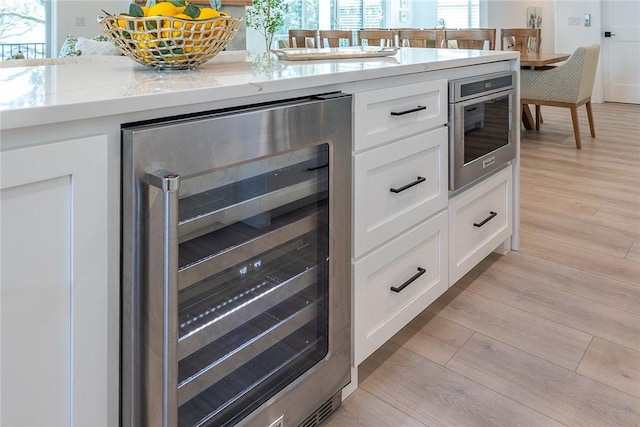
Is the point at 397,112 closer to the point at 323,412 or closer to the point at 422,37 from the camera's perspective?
the point at 323,412

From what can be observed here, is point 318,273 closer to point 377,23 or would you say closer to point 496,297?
point 496,297

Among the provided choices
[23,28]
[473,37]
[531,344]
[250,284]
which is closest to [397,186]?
[250,284]

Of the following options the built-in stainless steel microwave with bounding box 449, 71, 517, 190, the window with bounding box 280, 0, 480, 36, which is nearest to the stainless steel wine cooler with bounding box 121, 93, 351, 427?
the built-in stainless steel microwave with bounding box 449, 71, 517, 190

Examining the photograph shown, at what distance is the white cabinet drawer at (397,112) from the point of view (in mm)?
1284

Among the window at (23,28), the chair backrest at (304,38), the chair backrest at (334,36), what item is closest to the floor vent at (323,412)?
the chair backrest at (334,36)

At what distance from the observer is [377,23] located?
30.3ft

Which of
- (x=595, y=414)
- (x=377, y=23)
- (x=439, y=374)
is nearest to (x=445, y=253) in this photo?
(x=439, y=374)

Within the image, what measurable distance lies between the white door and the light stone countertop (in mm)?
6887

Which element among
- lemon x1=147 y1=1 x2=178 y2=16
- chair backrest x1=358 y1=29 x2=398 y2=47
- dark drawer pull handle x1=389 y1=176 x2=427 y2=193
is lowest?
dark drawer pull handle x1=389 y1=176 x2=427 y2=193

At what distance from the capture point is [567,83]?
14.4 ft

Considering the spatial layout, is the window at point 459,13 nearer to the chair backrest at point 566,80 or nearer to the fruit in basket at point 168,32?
the chair backrest at point 566,80

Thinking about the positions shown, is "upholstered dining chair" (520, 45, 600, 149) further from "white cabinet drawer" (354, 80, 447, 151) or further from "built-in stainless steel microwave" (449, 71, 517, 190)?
"white cabinet drawer" (354, 80, 447, 151)

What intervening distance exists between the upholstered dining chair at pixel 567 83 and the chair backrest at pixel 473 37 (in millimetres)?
542

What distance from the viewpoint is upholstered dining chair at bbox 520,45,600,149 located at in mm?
4312
